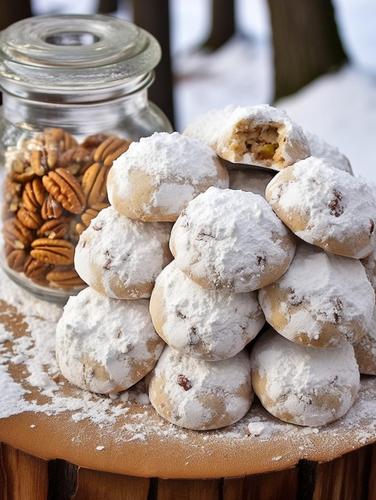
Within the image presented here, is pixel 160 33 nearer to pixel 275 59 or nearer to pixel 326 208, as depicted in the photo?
pixel 275 59

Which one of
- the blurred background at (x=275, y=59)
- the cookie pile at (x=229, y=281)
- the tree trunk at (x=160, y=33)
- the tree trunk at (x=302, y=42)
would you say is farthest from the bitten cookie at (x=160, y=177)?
the tree trunk at (x=302, y=42)

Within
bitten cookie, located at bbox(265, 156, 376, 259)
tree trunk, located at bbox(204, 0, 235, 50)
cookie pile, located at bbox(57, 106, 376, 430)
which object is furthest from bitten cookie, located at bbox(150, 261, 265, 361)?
tree trunk, located at bbox(204, 0, 235, 50)

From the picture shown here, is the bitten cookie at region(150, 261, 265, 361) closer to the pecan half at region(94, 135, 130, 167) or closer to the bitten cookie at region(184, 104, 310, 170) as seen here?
the bitten cookie at region(184, 104, 310, 170)

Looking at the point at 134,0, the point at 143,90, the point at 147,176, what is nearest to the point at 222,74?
the point at 134,0

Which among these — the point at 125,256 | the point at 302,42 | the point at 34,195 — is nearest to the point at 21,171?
the point at 34,195

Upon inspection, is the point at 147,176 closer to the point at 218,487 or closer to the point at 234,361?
the point at 234,361
